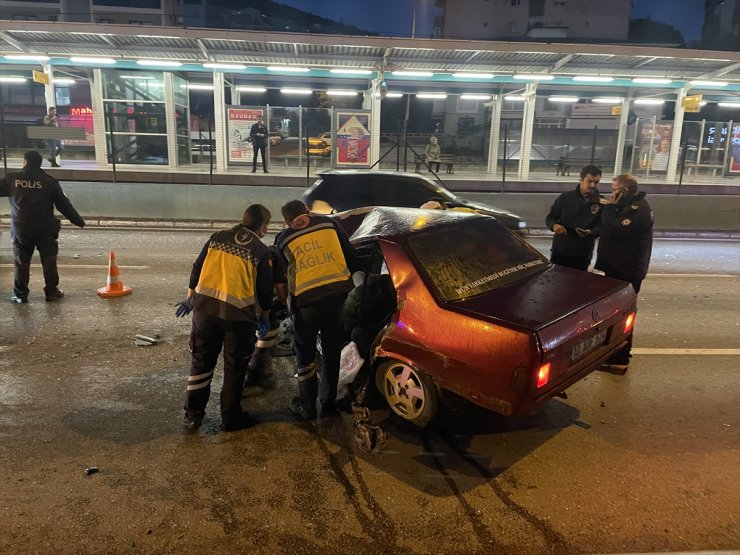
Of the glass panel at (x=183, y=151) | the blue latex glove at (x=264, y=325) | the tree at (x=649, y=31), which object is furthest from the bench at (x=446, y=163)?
the tree at (x=649, y=31)

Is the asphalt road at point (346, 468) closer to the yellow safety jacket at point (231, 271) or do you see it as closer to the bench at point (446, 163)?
the yellow safety jacket at point (231, 271)

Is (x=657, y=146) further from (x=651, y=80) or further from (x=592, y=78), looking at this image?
(x=592, y=78)

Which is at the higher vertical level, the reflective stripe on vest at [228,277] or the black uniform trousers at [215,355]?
the reflective stripe on vest at [228,277]

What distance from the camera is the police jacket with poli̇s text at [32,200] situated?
266 inches

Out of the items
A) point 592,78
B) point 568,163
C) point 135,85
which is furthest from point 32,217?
point 568,163

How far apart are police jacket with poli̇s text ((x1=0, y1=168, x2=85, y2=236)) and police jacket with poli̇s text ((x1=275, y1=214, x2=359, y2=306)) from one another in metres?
4.20

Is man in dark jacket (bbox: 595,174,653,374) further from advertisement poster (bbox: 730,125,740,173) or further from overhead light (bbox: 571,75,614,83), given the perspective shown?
advertisement poster (bbox: 730,125,740,173)

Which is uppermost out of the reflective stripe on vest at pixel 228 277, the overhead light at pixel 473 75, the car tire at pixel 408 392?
the overhead light at pixel 473 75

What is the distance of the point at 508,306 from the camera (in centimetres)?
364

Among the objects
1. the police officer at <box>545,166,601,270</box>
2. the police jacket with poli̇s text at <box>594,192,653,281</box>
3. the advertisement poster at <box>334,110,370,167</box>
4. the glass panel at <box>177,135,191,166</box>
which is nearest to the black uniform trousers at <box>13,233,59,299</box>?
the police officer at <box>545,166,601,270</box>

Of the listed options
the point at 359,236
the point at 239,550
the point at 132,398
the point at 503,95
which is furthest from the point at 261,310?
the point at 503,95

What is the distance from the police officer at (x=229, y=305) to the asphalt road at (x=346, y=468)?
0.83ft

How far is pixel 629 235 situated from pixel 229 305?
3761 mm

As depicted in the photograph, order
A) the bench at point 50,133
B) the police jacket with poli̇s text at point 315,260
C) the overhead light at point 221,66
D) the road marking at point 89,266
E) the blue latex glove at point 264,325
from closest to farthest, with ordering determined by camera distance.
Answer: the police jacket with poli̇s text at point 315,260 < the blue latex glove at point 264,325 < the road marking at point 89,266 < the bench at point 50,133 < the overhead light at point 221,66
